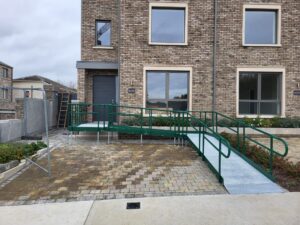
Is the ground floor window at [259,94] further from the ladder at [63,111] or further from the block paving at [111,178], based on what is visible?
the ladder at [63,111]

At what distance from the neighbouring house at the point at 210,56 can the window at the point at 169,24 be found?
4 centimetres

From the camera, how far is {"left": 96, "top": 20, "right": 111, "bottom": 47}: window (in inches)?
524

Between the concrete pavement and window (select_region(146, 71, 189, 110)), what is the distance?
7.48 metres

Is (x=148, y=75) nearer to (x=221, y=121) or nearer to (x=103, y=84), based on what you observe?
(x=103, y=84)

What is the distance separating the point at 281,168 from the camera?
630cm

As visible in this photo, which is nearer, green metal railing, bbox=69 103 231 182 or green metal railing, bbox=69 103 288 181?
green metal railing, bbox=69 103 288 181

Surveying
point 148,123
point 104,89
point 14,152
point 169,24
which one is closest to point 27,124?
point 104,89

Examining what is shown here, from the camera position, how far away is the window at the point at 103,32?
1331cm

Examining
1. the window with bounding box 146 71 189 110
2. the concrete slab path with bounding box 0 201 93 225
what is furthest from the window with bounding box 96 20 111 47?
the concrete slab path with bounding box 0 201 93 225

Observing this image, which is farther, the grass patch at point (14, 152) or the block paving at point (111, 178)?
the grass patch at point (14, 152)

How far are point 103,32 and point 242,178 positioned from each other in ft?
33.3

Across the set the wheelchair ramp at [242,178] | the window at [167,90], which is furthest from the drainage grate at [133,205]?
the window at [167,90]

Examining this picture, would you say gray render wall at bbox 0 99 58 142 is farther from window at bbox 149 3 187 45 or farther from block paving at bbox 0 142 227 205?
window at bbox 149 3 187 45

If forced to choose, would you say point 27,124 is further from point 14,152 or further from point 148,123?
point 148,123
